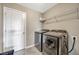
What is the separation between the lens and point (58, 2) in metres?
1.18

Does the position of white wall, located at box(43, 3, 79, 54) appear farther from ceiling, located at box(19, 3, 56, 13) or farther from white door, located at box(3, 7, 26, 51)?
white door, located at box(3, 7, 26, 51)

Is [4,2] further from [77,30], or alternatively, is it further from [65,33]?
[77,30]

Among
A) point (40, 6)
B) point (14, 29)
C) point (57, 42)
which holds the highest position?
point (40, 6)

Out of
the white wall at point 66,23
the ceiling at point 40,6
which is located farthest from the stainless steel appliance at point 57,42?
the ceiling at point 40,6

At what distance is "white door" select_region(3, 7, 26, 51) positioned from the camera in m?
1.19

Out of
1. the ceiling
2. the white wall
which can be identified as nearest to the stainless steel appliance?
the white wall

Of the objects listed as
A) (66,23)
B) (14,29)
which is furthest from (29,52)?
(66,23)

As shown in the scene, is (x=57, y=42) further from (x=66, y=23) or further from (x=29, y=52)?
(x=29, y=52)

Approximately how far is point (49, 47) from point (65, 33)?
29 cm

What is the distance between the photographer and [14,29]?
1.22 m

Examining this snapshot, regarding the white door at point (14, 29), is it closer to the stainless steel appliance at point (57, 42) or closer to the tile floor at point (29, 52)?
the tile floor at point (29, 52)

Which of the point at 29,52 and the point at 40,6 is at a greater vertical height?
the point at 40,6

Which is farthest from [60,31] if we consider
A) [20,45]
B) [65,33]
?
[20,45]

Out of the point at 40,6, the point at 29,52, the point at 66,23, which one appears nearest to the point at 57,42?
the point at 66,23
